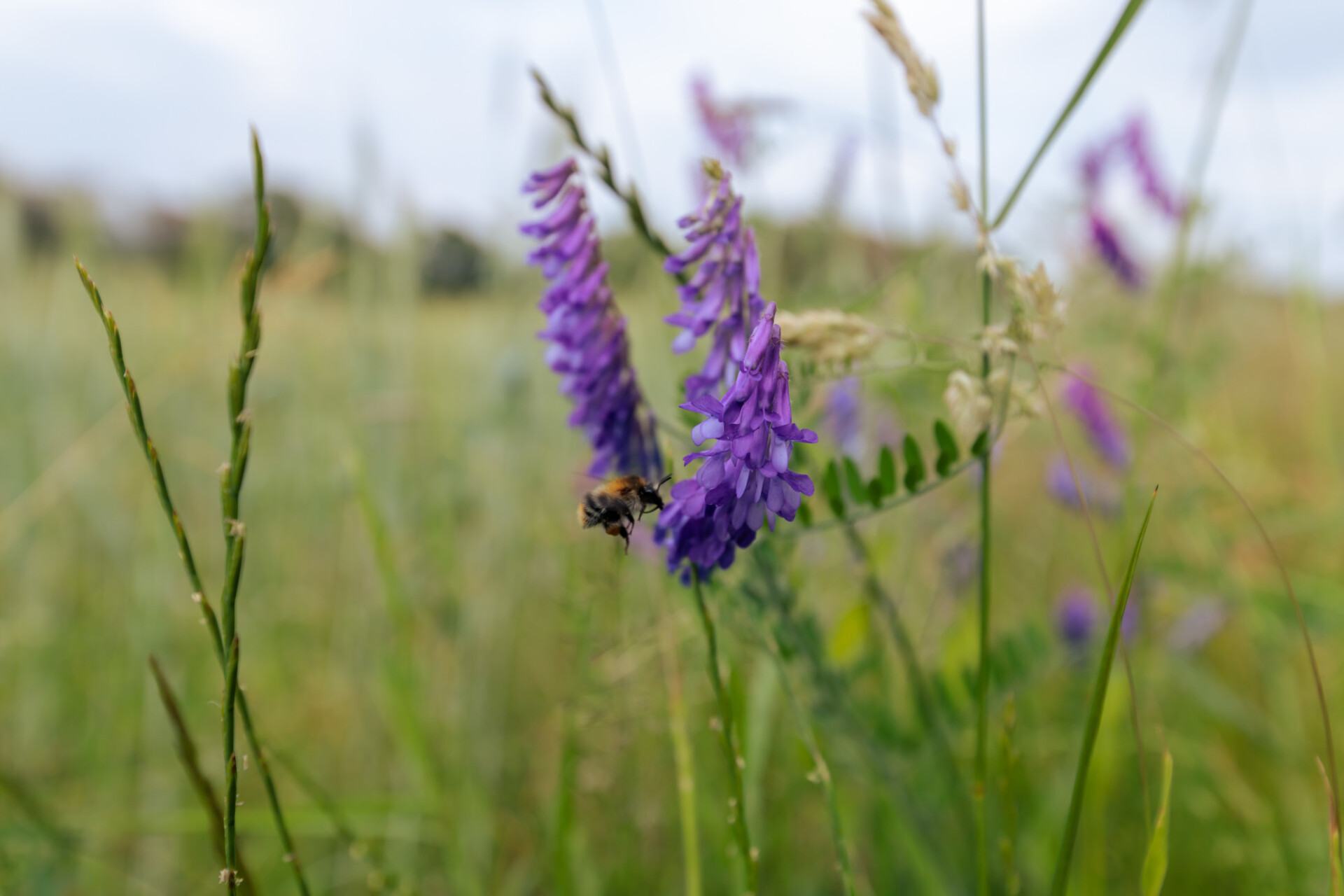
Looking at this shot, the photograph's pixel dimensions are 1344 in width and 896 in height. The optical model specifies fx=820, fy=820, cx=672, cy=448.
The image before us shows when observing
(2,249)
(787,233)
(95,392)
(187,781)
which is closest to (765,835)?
(187,781)

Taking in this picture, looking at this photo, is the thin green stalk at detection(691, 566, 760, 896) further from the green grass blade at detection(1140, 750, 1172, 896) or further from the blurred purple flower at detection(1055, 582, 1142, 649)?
the blurred purple flower at detection(1055, 582, 1142, 649)

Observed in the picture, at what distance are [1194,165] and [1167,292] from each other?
0.25m

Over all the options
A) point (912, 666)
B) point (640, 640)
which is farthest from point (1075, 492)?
point (640, 640)

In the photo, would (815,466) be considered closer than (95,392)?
Yes

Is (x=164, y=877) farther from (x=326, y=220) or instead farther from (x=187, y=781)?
(x=326, y=220)

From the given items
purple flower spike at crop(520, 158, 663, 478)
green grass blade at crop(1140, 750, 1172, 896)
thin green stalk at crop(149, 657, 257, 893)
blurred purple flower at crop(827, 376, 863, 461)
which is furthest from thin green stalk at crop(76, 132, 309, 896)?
blurred purple flower at crop(827, 376, 863, 461)

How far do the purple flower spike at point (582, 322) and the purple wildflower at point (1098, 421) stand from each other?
74.1 inches

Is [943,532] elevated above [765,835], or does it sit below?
above

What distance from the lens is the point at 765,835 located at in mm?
2045

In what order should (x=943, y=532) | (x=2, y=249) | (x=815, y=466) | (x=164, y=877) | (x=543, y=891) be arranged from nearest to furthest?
(x=815, y=466), (x=164, y=877), (x=543, y=891), (x=943, y=532), (x=2, y=249)

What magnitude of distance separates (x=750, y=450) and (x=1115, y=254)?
2444mm

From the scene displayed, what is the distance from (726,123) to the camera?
96.0 inches

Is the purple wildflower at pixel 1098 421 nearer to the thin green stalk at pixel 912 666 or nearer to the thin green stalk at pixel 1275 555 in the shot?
the thin green stalk at pixel 912 666

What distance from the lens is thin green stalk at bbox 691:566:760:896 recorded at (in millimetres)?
785
